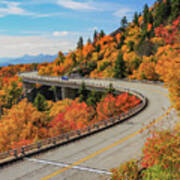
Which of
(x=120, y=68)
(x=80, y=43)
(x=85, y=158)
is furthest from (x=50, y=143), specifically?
(x=80, y=43)

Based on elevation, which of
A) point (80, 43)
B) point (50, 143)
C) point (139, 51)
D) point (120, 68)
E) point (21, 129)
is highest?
point (80, 43)

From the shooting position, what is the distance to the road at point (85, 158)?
14876mm

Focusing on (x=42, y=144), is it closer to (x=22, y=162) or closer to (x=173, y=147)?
(x=22, y=162)

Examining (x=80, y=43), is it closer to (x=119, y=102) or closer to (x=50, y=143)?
(x=119, y=102)

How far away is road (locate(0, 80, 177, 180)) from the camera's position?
14.9 meters

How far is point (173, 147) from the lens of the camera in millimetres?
10820

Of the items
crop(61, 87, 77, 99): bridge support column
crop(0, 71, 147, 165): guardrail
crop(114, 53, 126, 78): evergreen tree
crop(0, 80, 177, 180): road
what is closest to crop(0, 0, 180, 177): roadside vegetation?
crop(114, 53, 126, 78): evergreen tree

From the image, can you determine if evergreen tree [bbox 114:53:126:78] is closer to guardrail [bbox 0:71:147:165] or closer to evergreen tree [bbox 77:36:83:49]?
guardrail [bbox 0:71:147:165]

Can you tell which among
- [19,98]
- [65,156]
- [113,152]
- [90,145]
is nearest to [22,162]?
[65,156]

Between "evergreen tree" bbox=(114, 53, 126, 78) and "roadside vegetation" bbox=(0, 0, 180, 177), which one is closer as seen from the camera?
"roadside vegetation" bbox=(0, 0, 180, 177)

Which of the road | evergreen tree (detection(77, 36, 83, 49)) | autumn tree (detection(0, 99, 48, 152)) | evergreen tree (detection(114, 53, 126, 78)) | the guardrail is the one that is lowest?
autumn tree (detection(0, 99, 48, 152))

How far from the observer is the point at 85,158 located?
17312 mm

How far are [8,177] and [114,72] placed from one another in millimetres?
65659

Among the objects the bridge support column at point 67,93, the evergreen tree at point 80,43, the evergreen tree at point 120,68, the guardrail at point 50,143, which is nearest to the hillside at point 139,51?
the evergreen tree at point 120,68
